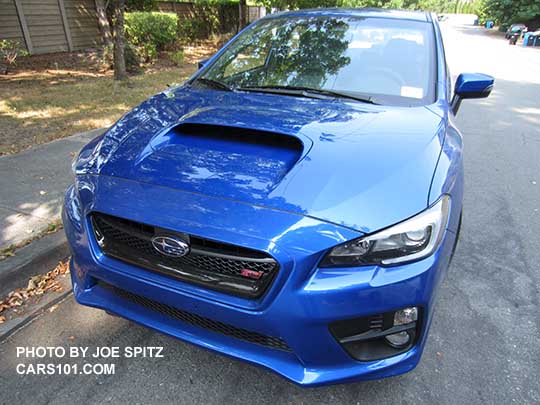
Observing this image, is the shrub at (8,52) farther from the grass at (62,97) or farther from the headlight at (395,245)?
the headlight at (395,245)

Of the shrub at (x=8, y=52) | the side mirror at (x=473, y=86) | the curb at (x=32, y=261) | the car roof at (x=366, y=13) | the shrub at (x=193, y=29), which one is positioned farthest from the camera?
the shrub at (x=193, y=29)

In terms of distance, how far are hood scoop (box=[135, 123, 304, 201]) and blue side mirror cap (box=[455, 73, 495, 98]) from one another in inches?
72.0

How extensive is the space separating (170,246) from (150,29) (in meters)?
11.3

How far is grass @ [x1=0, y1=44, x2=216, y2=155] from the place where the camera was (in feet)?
17.1

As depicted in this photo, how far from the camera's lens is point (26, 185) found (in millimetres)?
3693

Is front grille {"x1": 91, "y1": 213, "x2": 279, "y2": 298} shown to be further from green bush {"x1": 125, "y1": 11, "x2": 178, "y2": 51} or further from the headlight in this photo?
green bush {"x1": 125, "y1": 11, "x2": 178, "y2": 51}

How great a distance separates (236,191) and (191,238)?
0.86ft

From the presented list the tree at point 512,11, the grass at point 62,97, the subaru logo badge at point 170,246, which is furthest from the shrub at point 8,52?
the tree at point 512,11

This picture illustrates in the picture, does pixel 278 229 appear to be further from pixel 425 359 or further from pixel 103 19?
pixel 103 19

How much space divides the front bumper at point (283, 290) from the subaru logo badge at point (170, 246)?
0.22ft

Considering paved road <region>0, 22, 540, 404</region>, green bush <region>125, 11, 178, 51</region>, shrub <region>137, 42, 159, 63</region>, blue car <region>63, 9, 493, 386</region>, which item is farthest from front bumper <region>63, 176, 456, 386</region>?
green bush <region>125, 11, 178, 51</region>

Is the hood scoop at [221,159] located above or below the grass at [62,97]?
above

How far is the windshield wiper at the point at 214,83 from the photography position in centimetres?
271

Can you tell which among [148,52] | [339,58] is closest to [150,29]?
[148,52]
